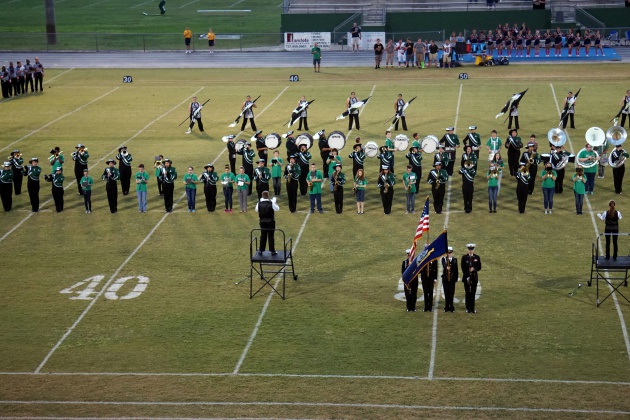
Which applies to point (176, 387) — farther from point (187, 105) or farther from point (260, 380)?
point (187, 105)

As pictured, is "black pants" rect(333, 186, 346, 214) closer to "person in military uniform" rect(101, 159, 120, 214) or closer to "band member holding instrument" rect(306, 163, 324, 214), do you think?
"band member holding instrument" rect(306, 163, 324, 214)

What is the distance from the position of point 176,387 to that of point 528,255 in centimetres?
997

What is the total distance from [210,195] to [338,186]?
3.50 meters

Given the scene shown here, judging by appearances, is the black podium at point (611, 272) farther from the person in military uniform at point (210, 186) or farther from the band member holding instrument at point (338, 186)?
the person in military uniform at point (210, 186)

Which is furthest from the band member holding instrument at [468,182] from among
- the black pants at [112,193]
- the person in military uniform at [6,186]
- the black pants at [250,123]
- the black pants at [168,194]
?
the black pants at [250,123]

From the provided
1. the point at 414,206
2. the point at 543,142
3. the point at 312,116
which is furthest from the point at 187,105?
the point at 414,206

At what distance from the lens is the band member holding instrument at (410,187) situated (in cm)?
2825

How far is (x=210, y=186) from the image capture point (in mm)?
29016


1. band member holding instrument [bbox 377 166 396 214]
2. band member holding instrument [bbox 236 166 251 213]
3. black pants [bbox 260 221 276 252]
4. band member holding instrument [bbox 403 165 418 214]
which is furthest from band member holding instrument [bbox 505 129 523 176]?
black pants [bbox 260 221 276 252]

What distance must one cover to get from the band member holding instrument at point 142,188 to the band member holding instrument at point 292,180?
3.82 m

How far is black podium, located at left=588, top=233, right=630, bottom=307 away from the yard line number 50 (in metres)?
9.42

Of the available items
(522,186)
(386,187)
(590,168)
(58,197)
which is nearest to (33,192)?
(58,197)

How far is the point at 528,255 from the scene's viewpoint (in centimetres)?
2484

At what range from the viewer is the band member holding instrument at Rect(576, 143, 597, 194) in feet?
95.3
